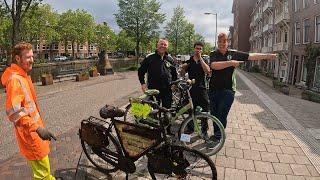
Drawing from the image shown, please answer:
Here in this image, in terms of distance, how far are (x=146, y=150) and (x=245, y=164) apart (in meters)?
1.85

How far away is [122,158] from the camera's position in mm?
4164

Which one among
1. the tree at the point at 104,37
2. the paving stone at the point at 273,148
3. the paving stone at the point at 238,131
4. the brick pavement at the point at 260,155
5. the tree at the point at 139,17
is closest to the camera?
the brick pavement at the point at 260,155

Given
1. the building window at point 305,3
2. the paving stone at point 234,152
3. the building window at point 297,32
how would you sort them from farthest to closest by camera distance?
the building window at point 297,32 → the building window at point 305,3 → the paving stone at point 234,152

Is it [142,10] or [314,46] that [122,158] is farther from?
[142,10]

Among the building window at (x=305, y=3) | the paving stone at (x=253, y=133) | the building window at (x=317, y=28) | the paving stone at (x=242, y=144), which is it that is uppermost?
the building window at (x=305, y=3)

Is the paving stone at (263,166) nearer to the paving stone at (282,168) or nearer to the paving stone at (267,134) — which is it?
the paving stone at (282,168)

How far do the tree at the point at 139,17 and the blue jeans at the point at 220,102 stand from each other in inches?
1118

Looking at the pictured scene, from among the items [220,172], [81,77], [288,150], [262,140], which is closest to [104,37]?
[81,77]

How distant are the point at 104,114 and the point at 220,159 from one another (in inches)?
85.3

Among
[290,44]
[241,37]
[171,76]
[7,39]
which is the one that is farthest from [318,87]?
[241,37]

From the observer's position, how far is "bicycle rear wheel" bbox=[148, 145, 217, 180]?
12.2 feet

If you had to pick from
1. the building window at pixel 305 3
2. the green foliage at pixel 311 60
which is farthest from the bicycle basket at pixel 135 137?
the building window at pixel 305 3

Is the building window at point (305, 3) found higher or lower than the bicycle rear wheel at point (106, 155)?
higher

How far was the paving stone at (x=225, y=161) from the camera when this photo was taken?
4.85 meters
